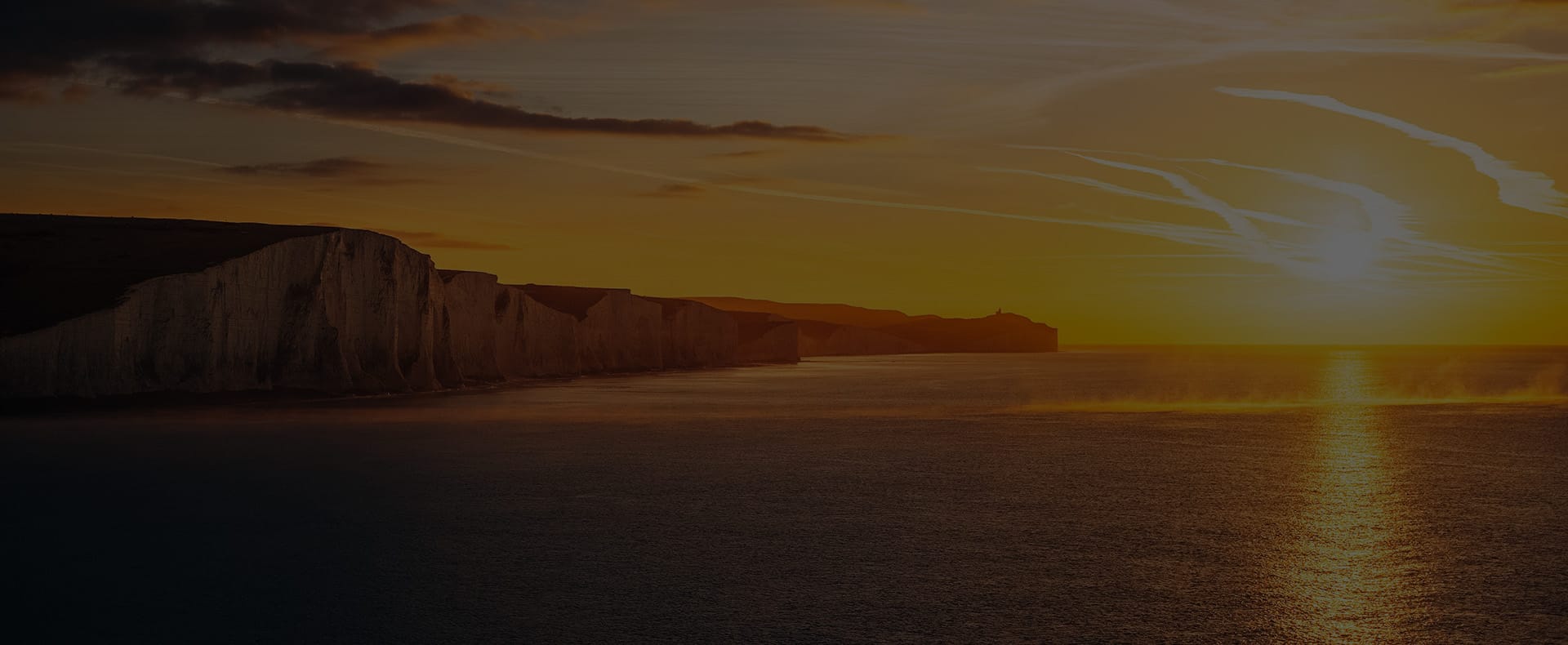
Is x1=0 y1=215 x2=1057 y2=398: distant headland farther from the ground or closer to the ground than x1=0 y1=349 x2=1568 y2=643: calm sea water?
farther from the ground

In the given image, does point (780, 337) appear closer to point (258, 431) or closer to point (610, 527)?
point (258, 431)

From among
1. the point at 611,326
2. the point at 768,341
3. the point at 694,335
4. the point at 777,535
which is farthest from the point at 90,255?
the point at 768,341

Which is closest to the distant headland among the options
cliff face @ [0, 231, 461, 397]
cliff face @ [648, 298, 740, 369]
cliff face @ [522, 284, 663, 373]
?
cliff face @ [0, 231, 461, 397]

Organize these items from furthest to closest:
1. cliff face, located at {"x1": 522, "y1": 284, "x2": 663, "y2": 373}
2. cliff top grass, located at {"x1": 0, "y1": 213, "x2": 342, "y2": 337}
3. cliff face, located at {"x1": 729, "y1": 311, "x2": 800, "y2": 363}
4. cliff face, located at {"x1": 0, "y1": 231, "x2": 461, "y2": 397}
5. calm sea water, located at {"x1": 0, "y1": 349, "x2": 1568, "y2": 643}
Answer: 1. cliff face, located at {"x1": 729, "y1": 311, "x2": 800, "y2": 363}
2. cliff face, located at {"x1": 522, "y1": 284, "x2": 663, "y2": 373}
3. cliff top grass, located at {"x1": 0, "y1": 213, "x2": 342, "y2": 337}
4. cliff face, located at {"x1": 0, "y1": 231, "x2": 461, "y2": 397}
5. calm sea water, located at {"x1": 0, "y1": 349, "x2": 1568, "y2": 643}

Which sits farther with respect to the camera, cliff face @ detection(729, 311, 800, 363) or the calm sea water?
cliff face @ detection(729, 311, 800, 363)

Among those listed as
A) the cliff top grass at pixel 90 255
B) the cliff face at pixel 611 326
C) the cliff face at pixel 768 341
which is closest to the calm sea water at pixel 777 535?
the cliff top grass at pixel 90 255

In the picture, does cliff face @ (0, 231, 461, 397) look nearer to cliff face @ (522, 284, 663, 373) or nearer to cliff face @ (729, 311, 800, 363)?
cliff face @ (522, 284, 663, 373)

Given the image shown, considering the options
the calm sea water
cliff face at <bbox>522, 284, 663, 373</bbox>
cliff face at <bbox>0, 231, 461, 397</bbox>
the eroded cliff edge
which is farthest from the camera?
cliff face at <bbox>522, 284, 663, 373</bbox>

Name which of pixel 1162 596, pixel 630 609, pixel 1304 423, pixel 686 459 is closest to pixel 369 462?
pixel 686 459
